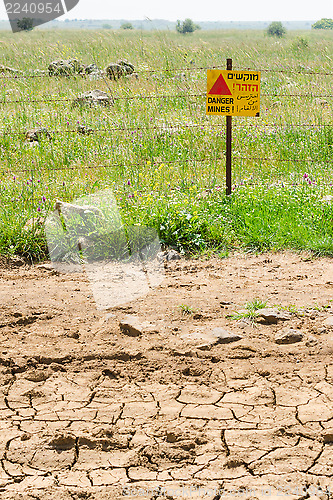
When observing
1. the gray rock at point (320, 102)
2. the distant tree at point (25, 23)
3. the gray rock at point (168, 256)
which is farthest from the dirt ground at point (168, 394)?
the distant tree at point (25, 23)

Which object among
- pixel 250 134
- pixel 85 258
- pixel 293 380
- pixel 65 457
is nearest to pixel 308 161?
pixel 250 134

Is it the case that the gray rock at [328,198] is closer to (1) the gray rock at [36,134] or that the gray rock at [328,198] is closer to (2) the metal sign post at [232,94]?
(2) the metal sign post at [232,94]

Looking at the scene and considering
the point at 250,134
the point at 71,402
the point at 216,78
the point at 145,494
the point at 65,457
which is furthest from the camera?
the point at 250,134

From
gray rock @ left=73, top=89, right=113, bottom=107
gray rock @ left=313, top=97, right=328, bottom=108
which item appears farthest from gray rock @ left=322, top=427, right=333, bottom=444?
gray rock @ left=73, top=89, right=113, bottom=107

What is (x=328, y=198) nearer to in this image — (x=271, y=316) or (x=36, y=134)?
(x=271, y=316)

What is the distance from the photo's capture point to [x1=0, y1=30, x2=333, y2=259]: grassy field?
5258 millimetres

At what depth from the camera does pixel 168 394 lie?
291 cm

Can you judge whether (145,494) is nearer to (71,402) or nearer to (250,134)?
(71,402)

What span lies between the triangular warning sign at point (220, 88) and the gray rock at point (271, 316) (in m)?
3.07

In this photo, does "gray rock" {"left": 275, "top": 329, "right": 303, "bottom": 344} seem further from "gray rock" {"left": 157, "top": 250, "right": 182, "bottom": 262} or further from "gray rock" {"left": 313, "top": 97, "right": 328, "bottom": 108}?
"gray rock" {"left": 313, "top": 97, "right": 328, "bottom": 108}

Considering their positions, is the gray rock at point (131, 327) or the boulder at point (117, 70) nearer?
the gray rock at point (131, 327)

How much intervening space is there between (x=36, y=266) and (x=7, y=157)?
3215 millimetres

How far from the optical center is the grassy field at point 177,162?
5258mm

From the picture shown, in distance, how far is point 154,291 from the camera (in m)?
4.28
